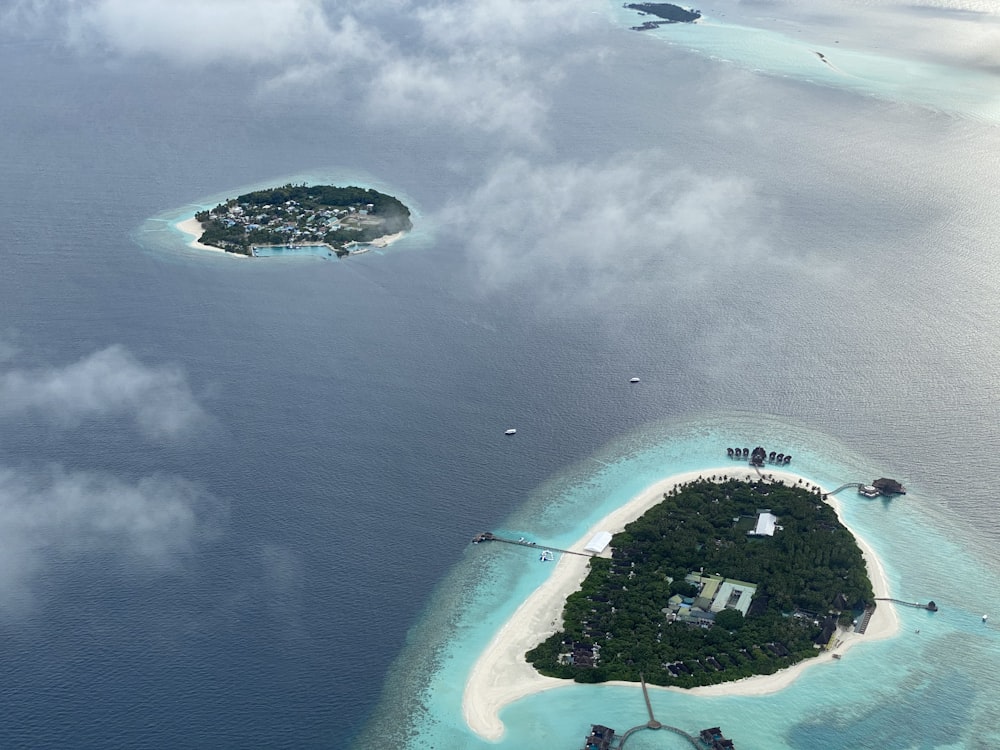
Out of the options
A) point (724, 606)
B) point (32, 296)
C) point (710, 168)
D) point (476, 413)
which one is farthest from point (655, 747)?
point (710, 168)

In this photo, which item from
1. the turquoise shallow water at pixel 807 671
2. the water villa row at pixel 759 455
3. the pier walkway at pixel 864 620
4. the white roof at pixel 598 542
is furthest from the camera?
the water villa row at pixel 759 455

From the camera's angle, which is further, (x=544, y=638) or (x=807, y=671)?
(x=544, y=638)

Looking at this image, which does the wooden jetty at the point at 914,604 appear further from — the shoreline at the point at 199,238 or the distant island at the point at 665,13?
the distant island at the point at 665,13

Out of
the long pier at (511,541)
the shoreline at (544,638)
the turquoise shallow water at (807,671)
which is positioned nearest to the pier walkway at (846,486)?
the turquoise shallow water at (807,671)

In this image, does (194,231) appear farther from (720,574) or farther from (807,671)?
(807,671)

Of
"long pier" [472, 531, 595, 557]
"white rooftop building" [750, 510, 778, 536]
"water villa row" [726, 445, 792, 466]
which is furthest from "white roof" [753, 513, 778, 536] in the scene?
"long pier" [472, 531, 595, 557]

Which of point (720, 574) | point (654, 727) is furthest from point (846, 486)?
point (654, 727)
